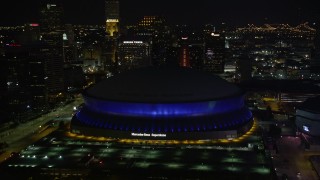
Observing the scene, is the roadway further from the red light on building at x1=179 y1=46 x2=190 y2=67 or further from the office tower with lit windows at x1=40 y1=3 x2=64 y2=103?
the red light on building at x1=179 y1=46 x2=190 y2=67

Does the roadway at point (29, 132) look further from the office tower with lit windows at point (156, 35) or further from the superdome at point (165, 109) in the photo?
the office tower with lit windows at point (156, 35)

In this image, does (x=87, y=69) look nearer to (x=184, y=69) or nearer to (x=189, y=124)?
(x=184, y=69)

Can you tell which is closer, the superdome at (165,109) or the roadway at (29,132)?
the superdome at (165,109)

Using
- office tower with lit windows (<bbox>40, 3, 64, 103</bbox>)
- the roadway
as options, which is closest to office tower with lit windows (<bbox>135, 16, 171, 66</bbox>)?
office tower with lit windows (<bbox>40, 3, 64, 103</bbox>)

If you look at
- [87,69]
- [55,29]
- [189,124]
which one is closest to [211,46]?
[87,69]

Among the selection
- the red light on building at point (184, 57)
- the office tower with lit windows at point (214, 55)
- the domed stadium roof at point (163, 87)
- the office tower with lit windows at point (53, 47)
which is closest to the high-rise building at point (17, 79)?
the office tower with lit windows at point (53, 47)

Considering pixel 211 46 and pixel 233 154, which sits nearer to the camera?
pixel 233 154

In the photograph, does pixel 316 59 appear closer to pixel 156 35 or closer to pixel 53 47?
pixel 156 35

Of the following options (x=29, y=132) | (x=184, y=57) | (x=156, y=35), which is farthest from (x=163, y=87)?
(x=156, y=35)
